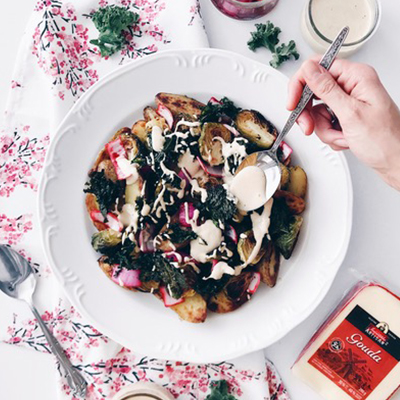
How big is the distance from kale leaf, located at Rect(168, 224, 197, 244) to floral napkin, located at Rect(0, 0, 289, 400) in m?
0.54

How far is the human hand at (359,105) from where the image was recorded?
5.58ft

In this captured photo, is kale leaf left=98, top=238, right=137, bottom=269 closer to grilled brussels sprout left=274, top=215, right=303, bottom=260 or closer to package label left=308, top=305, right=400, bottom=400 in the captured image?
grilled brussels sprout left=274, top=215, right=303, bottom=260

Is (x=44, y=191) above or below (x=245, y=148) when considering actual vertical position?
below

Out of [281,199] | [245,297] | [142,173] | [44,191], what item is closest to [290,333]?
[245,297]

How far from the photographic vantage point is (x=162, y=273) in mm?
1974

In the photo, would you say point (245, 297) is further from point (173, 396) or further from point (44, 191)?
point (44, 191)

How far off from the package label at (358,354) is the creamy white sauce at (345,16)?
1087mm

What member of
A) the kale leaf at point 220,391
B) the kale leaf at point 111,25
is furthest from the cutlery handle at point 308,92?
the kale leaf at point 220,391

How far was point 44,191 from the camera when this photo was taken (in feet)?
6.64

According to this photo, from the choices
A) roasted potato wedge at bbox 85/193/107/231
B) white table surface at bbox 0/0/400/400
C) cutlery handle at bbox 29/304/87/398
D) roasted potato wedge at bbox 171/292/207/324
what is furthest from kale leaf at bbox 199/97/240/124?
cutlery handle at bbox 29/304/87/398

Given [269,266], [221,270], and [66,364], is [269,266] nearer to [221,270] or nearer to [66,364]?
[221,270]

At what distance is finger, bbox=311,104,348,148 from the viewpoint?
1.92 m

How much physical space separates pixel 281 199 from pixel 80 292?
2.78 feet

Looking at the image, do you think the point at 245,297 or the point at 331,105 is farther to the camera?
the point at 245,297
